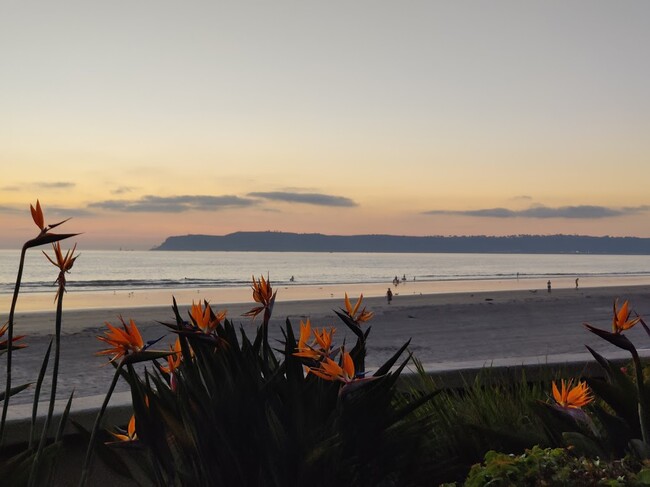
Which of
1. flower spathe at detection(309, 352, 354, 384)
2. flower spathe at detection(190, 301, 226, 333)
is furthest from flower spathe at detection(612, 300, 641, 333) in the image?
flower spathe at detection(190, 301, 226, 333)

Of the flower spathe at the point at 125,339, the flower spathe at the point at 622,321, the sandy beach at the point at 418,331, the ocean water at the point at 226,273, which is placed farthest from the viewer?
the ocean water at the point at 226,273

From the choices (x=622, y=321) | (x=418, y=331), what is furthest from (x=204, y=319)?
(x=418, y=331)

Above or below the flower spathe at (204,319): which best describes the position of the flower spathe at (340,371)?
below

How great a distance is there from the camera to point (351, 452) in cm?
264

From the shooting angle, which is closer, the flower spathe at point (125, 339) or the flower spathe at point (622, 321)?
the flower spathe at point (125, 339)

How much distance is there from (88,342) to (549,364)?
13.5m

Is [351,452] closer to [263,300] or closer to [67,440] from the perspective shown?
[263,300]

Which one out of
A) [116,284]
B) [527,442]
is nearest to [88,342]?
[527,442]

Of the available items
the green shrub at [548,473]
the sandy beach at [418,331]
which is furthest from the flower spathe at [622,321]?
the sandy beach at [418,331]

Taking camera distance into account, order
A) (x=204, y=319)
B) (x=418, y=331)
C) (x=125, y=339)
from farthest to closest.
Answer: (x=418, y=331) < (x=204, y=319) < (x=125, y=339)

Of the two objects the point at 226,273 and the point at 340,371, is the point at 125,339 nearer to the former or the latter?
the point at 340,371

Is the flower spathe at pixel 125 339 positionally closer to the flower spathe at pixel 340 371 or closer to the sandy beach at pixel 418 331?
the flower spathe at pixel 340 371

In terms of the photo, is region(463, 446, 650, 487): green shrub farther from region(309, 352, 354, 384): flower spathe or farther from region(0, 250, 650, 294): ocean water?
region(0, 250, 650, 294): ocean water

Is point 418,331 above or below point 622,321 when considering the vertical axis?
below
